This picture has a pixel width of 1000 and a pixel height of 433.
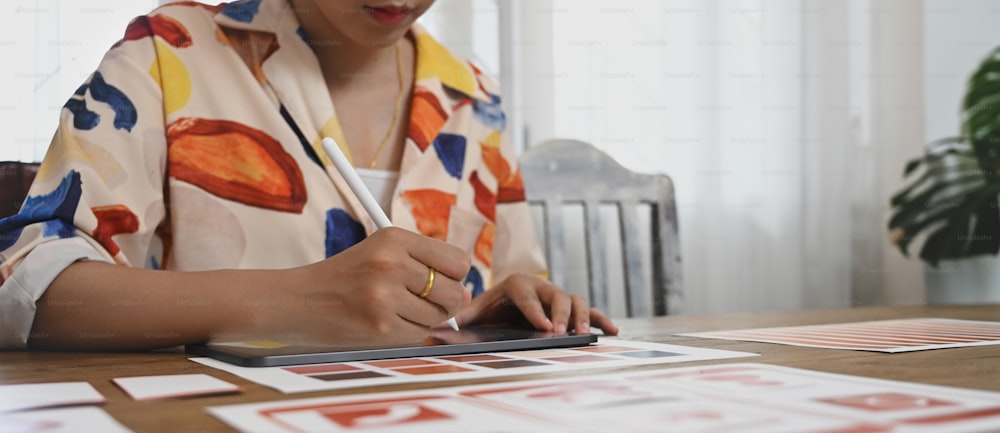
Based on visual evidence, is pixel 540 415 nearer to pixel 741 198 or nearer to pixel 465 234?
pixel 465 234

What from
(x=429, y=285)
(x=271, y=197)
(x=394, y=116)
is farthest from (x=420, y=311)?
(x=394, y=116)

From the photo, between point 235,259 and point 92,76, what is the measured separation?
23 cm

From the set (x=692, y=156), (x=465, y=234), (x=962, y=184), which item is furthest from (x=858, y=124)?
(x=465, y=234)

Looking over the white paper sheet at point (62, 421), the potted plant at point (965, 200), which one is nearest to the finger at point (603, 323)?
the white paper sheet at point (62, 421)

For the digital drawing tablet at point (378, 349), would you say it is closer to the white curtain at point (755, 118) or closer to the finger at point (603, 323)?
the finger at point (603, 323)

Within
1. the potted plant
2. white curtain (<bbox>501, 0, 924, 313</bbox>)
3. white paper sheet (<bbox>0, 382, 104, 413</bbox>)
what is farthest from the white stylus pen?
the potted plant

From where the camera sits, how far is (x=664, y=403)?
1.27 ft

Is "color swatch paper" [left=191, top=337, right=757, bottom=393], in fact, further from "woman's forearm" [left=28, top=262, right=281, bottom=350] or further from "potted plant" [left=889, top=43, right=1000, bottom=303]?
"potted plant" [left=889, top=43, right=1000, bottom=303]

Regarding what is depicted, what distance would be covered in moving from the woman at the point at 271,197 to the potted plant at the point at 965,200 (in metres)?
A: 1.40

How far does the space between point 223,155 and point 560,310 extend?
0.42 meters

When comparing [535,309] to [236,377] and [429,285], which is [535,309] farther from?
[236,377]

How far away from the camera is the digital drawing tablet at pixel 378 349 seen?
522mm

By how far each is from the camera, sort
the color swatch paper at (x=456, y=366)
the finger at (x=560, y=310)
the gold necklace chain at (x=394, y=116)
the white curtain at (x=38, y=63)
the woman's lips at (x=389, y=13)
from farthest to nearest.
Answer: the white curtain at (x=38, y=63)
the gold necklace chain at (x=394, y=116)
the woman's lips at (x=389, y=13)
the finger at (x=560, y=310)
the color swatch paper at (x=456, y=366)

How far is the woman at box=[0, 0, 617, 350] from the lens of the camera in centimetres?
64
